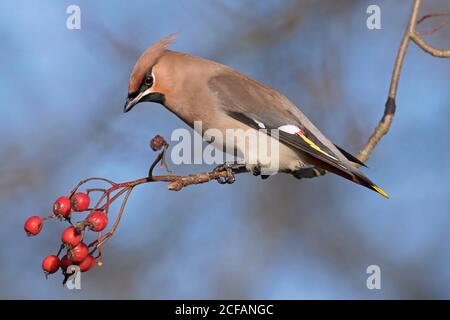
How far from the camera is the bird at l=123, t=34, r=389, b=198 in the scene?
12.6 ft

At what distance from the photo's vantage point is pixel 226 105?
4031 millimetres

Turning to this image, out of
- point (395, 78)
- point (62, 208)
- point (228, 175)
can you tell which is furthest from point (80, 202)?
point (395, 78)

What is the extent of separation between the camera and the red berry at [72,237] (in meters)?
2.89

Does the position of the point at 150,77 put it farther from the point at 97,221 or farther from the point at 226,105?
the point at 97,221

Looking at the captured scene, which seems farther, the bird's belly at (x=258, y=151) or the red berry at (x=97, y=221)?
the bird's belly at (x=258, y=151)

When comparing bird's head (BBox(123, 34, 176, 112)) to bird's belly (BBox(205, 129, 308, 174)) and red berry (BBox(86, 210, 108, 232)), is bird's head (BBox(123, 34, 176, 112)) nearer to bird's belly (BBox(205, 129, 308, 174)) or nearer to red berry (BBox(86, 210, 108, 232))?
bird's belly (BBox(205, 129, 308, 174))

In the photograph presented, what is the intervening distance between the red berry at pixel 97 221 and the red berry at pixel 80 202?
39mm

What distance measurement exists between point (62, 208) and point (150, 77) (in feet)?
3.71

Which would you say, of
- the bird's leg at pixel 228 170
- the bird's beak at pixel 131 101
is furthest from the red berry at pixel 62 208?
the bird's beak at pixel 131 101

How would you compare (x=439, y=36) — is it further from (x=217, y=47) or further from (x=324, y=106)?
(x=217, y=47)

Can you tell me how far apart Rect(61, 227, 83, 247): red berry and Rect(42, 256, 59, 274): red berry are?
86mm

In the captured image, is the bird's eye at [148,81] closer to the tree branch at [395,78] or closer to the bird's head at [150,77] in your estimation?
the bird's head at [150,77]

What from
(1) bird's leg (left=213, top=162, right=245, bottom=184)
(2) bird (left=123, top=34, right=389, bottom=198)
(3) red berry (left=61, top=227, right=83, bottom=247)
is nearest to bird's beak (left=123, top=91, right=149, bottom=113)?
(2) bird (left=123, top=34, right=389, bottom=198)

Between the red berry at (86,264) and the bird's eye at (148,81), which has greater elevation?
the bird's eye at (148,81)
